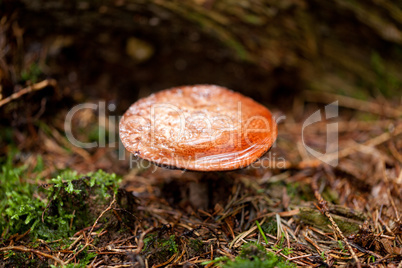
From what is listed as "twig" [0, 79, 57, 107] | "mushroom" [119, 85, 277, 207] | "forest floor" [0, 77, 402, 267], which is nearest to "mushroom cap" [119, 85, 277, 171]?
"mushroom" [119, 85, 277, 207]

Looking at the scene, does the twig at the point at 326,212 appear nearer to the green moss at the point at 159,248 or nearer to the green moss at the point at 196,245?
the green moss at the point at 196,245

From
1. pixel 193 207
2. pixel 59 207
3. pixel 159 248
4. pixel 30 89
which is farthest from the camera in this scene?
pixel 30 89

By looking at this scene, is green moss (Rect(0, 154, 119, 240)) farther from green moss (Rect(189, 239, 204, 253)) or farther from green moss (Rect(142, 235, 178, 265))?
green moss (Rect(189, 239, 204, 253))

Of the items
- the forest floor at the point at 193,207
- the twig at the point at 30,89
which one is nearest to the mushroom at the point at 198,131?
the forest floor at the point at 193,207

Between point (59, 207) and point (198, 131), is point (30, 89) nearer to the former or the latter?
point (59, 207)

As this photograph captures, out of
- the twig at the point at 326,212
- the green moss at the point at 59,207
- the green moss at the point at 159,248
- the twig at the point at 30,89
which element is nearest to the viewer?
the twig at the point at 326,212

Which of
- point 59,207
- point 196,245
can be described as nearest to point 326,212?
point 196,245

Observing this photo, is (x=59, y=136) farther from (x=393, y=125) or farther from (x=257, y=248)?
(x=393, y=125)

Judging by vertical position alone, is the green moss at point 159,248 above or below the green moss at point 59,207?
below

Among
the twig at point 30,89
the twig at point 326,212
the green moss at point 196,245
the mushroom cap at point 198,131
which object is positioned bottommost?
Result: the green moss at point 196,245
